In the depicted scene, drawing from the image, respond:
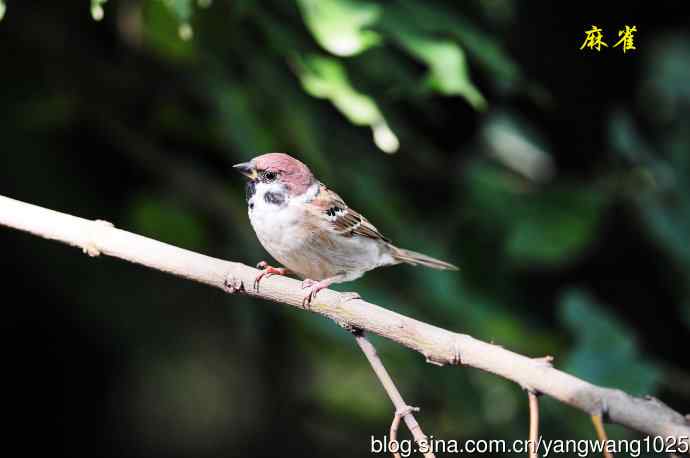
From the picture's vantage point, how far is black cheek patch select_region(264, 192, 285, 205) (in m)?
2.43

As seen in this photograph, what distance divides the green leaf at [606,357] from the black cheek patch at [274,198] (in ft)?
3.41

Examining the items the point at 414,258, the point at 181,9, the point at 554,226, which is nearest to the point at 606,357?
the point at 554,226

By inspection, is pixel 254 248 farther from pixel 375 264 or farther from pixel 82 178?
pixel 82 178

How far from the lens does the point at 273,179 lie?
2.38m

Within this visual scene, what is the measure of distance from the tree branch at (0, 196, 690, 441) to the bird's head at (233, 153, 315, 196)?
1.99 ft

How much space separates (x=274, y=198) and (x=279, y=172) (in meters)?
0.12

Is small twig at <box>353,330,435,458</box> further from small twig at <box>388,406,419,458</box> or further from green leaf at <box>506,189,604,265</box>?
green leaf at <box>506,189,604,265</box>

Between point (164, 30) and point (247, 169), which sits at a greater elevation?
point (164, 30)

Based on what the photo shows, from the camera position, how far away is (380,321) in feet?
4.76

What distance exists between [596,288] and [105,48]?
217 centimetres

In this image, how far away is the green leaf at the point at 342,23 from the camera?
83.7 inches

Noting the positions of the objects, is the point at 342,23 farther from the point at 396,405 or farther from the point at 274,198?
the point at 396,405

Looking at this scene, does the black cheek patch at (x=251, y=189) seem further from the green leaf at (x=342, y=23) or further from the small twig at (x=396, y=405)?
the small twig at (x=396, y=405)

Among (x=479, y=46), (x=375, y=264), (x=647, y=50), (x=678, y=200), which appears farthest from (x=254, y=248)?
(x=647, y=50)
